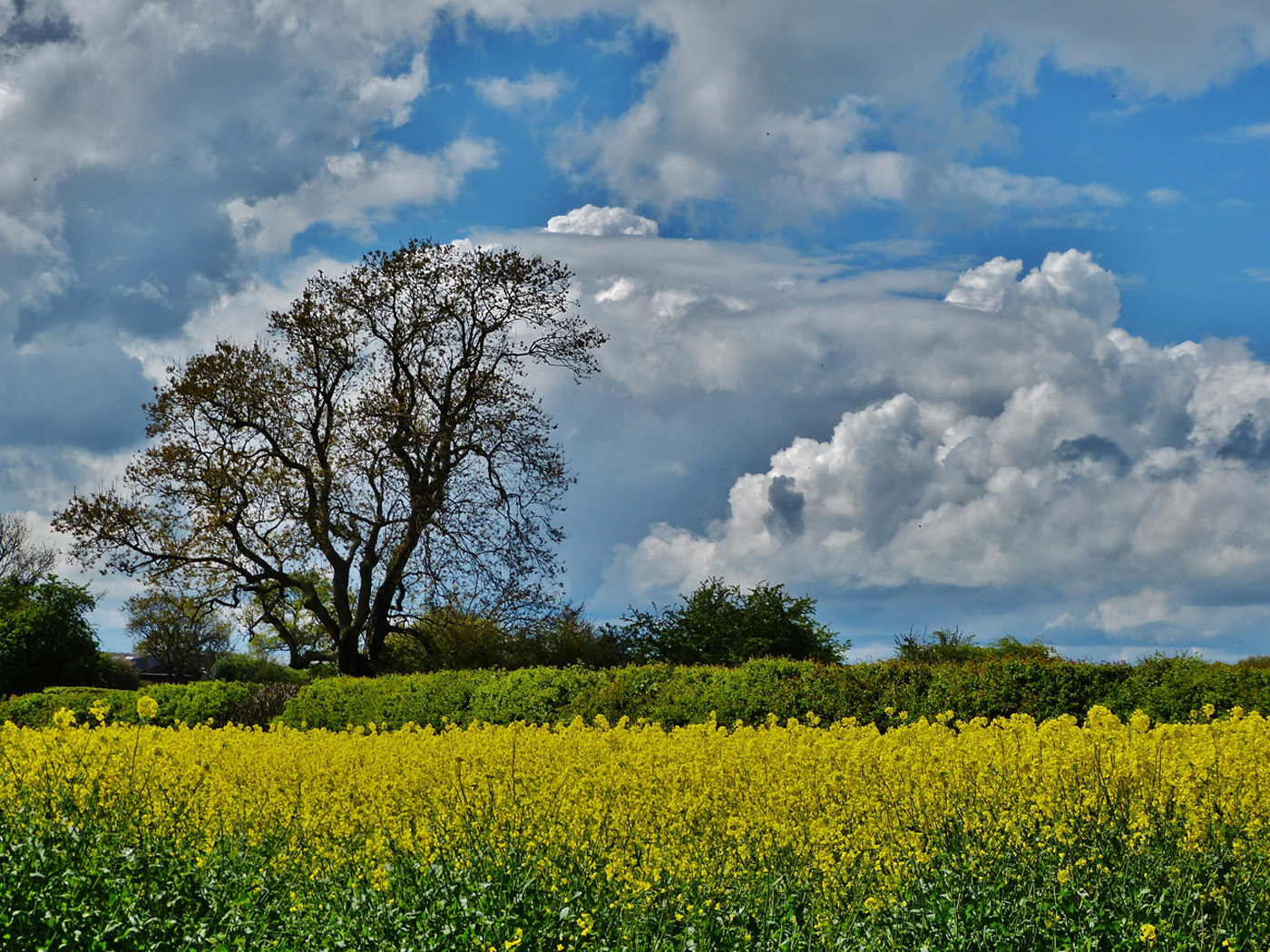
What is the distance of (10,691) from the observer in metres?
19.6

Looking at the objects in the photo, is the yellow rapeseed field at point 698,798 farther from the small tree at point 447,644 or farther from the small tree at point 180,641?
the small tree at point 180,641

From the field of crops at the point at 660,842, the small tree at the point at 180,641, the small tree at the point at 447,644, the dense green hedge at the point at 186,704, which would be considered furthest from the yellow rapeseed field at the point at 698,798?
the small tree at the point at 180,641

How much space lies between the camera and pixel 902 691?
9.84 metres

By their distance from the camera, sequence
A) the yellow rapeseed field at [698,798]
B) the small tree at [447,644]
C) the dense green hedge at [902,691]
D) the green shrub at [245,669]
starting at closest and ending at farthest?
the yellow rapeseed field at [698,798] → the dense green hedge at [902,691] → the small tree at [447,644] → the green shrub at [245,669]

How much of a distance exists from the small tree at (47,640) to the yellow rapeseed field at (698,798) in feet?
48.5

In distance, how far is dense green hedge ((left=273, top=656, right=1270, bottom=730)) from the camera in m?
9.49

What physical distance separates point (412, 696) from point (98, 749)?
6.94 metres

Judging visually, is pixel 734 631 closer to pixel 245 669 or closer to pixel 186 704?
pixel 186 704

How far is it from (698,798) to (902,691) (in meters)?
5.00

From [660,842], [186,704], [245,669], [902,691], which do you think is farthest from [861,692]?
[245,669]

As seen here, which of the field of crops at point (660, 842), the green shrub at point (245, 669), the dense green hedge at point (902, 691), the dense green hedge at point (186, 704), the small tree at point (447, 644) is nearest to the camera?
the field of crops at point (660, 842)

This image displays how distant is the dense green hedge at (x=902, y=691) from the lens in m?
9.49

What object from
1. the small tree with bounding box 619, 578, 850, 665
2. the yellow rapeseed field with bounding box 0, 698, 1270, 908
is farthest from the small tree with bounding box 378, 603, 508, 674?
the yellow rapeseed field with bounding box 0, 698, 1270, 908

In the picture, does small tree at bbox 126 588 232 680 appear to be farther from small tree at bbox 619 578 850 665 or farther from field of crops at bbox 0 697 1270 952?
field of crops at bbox 0 697 1270 952
